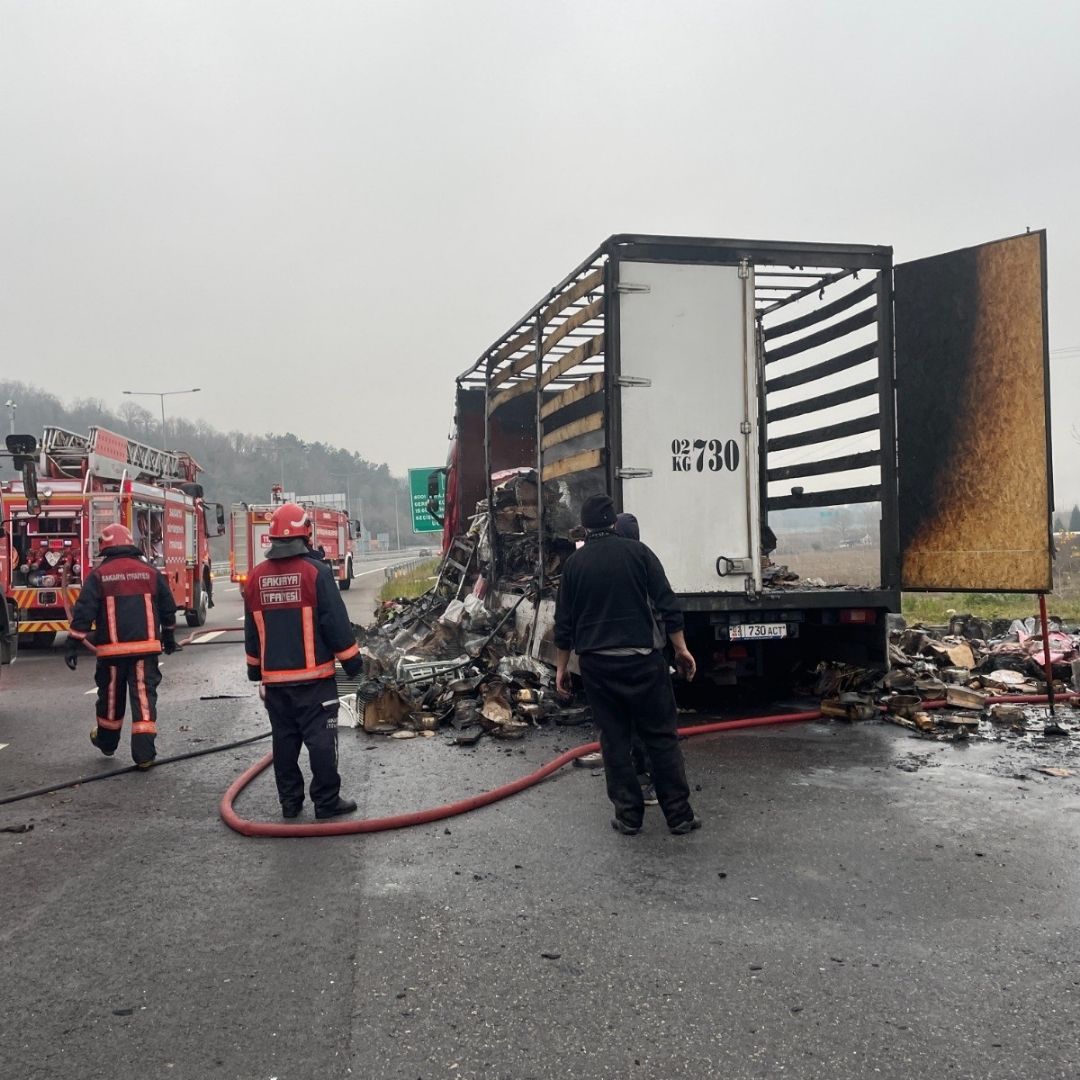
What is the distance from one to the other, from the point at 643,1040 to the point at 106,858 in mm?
3034

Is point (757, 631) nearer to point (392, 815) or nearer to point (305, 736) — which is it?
point (392, 815)

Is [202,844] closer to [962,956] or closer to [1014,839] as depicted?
[962,956]

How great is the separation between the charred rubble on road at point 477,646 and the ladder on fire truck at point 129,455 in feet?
20.3

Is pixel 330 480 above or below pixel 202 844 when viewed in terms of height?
above

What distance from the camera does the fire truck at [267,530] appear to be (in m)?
26.1

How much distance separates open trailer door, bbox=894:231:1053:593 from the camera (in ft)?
22.3

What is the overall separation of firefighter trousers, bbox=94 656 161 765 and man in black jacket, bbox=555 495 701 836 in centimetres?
331

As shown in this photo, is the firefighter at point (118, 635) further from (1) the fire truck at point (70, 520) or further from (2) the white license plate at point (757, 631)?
(1) the fire truck at point (70, 520)

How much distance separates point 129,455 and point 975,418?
14104 mm

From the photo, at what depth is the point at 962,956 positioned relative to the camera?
3.35m

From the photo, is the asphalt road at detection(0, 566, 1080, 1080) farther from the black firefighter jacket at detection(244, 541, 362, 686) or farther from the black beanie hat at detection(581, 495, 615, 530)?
the black beanie hat at detection(581, 495, 615, 530)

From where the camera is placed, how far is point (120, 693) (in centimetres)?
684

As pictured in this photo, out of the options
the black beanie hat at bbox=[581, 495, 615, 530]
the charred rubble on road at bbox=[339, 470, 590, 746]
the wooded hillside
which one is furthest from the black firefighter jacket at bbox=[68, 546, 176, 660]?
the wooded hillside

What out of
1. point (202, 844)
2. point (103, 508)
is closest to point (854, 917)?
point (202, 844)
